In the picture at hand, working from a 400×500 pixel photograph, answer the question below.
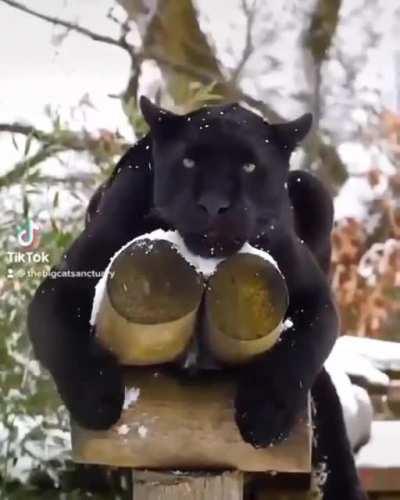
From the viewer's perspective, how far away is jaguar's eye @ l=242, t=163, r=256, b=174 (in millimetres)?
728

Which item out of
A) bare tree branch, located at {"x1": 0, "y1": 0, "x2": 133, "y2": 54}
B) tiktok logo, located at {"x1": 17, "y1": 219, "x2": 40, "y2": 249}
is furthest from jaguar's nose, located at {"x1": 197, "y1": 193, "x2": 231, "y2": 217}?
bare tree branch, located at {"x1": 0, "y1": 0, "x2": 133, "y2": 54}

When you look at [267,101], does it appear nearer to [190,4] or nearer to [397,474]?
[190,4]

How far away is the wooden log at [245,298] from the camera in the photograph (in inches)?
24.8

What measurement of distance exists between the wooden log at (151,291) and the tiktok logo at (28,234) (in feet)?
1.71

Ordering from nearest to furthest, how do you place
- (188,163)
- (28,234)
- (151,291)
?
(151,291) → (188,163) → (28,234)

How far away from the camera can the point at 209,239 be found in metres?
0.69

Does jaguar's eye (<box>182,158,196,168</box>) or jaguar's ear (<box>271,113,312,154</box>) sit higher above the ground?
jaguar's ear (<box>271,113,312,154</box>)

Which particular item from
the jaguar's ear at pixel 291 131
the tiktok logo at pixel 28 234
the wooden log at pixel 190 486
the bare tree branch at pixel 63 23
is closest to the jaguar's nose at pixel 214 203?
the jaguar's ear at pixel 291 131

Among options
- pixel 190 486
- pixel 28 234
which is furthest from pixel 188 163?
pixel 28 234

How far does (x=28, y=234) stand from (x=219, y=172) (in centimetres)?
52

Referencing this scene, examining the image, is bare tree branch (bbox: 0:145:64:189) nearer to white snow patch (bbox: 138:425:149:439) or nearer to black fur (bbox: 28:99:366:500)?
black fur (bbox: 28:99:366:500)

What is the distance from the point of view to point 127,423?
68cm

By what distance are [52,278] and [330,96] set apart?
0.65 m

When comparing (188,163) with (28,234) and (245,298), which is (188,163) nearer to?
(245,298)
